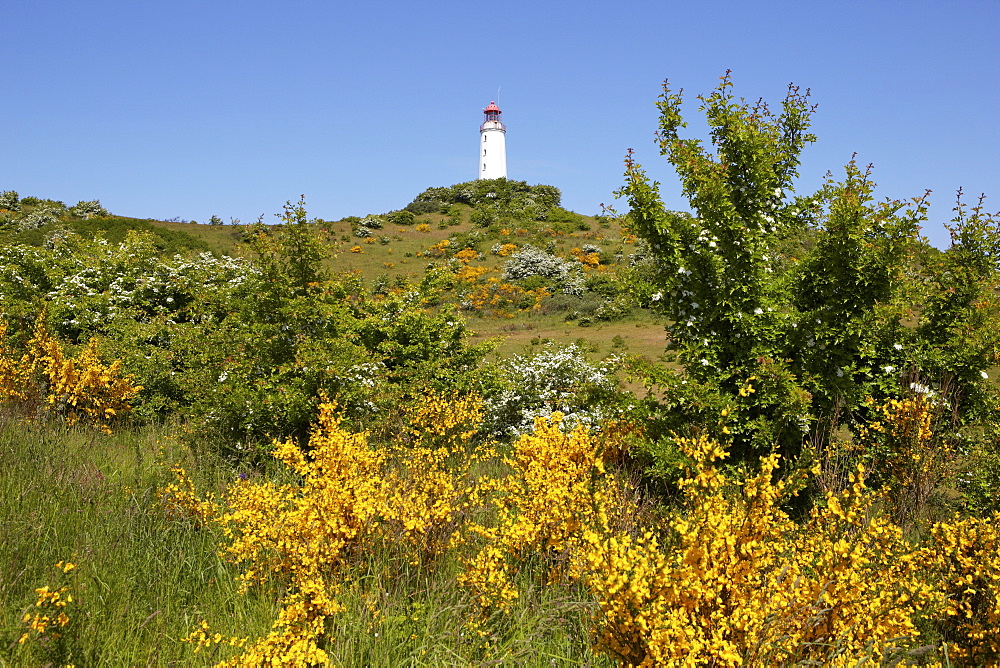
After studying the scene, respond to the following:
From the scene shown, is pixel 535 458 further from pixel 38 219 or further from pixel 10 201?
pixel 10 201

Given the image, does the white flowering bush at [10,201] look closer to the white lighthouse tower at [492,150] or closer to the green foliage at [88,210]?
the green foliage at [88,210]

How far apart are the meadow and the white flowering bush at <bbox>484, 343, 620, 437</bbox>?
0.16 feet

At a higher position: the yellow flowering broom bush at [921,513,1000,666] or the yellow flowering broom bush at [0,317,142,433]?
the yellow flowering broom bush at [0,317,142,433]

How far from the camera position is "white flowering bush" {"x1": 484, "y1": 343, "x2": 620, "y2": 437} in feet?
23.9

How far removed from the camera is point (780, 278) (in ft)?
17.9

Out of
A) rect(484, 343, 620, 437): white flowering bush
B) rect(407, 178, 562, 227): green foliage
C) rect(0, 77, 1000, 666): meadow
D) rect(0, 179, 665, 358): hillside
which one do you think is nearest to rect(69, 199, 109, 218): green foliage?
rect(0, 179, 665, 358): hillside

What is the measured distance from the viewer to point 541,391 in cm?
783

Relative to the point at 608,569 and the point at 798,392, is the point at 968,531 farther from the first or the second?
the point at 608,569

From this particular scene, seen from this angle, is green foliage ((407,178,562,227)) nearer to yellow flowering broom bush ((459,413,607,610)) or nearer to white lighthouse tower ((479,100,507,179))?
white lighthouse tower ((479,100,507,179))

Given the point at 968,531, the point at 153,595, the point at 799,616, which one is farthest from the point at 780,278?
the point at 153,595

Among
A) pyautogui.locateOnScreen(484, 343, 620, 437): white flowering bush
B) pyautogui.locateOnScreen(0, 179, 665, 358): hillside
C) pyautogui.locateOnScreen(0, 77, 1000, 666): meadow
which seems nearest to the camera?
pyautogui.locateOnScreen(0, 77, 1000, 666): meadow

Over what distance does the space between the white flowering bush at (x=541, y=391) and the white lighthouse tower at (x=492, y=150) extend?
2259 inches

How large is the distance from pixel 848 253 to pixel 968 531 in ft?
7.69

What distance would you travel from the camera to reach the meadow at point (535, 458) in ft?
9.01
